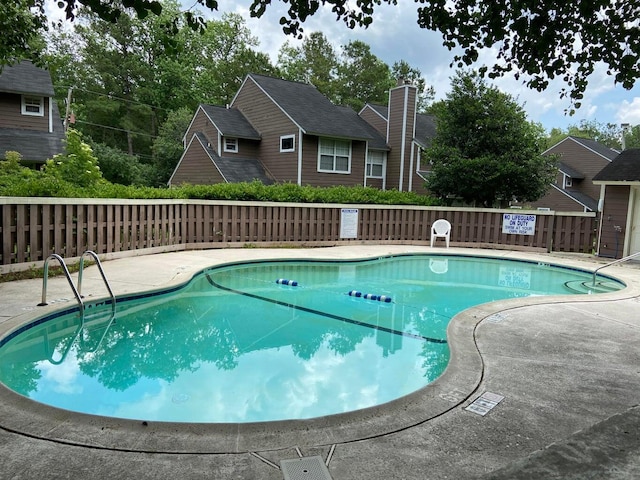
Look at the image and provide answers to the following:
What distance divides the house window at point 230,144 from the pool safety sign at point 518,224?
11.9 metres

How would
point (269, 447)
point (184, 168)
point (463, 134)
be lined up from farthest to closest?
point (184, 168), point (463, 134), point (269, 447)

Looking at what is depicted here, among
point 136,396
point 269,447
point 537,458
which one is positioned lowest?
point 136,396

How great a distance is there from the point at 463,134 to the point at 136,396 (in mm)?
14307

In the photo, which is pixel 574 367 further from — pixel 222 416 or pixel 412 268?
pixel 412 268

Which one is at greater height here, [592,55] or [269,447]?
[592,55]

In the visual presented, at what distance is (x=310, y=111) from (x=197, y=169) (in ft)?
18.7

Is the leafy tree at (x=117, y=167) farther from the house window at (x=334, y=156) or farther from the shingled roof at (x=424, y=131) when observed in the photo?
the shingled roof at (x=424, y=131)

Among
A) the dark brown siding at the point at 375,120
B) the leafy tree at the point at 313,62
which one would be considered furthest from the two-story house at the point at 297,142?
the leafy tree at the point at 313,62

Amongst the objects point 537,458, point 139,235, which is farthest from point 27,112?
point 537,458

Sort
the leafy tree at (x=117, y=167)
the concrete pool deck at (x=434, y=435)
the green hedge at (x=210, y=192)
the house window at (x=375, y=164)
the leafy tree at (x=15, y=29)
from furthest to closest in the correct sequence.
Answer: the leafy tree at (x=117, y=167), the house window at (x=375, y=164), the green hedge at (x=210, y=192), the leafy tree at (x=15, y=29), the concrete pool deck at (x=434, y=435)

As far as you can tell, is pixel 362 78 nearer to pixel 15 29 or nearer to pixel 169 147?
pixel 169 147

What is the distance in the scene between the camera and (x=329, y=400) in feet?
12.9

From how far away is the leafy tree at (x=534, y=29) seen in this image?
3430 millimetres

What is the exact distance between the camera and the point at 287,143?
19.0 m
